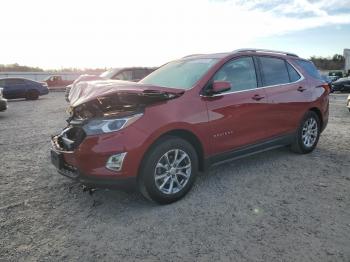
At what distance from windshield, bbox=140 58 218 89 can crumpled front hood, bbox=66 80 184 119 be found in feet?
1.45

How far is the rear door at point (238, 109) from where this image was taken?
4.34m

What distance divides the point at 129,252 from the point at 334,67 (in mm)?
71122

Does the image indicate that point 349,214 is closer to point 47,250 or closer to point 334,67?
point 47,250

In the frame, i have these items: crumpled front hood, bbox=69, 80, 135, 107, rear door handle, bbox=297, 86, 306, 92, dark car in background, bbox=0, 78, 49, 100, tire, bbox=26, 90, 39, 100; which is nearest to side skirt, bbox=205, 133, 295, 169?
rear door handle, bbox=297, 86, 306, 92

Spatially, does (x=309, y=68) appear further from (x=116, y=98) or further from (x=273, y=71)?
(x=116, y=98)

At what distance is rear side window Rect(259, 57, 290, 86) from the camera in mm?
5184

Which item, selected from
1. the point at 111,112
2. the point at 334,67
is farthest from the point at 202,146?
the point at 334,67

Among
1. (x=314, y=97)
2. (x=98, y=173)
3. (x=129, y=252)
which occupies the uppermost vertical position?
(x=314, y=97)

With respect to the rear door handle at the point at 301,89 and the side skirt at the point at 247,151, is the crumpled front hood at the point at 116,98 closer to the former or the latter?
the side skirt at the point at 247,151

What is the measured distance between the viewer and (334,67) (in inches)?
2566

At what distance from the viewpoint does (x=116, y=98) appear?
4.00 metres

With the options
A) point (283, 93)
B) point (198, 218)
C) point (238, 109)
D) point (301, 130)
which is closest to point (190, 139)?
point (238, 109)

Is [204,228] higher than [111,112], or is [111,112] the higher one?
[111,112]

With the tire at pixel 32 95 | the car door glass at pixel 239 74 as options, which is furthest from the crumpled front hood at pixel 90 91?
the tire at pixel 32 95
